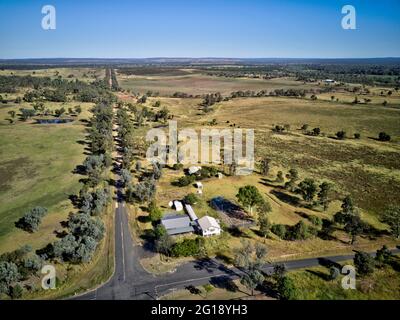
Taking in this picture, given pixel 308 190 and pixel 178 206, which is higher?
pixel 308 190

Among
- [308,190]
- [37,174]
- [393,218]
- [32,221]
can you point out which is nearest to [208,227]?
[308,190]

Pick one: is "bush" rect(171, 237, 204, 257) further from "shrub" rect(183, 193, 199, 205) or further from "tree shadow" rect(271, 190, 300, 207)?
"tree shadow" rect(271, 190, 300, 207)

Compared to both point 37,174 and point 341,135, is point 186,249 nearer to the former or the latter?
point 37,174

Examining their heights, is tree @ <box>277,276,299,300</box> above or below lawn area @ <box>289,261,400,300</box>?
above

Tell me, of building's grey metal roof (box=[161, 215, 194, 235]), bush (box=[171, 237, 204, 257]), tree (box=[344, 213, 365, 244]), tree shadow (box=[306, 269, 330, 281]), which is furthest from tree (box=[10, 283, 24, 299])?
tree (box=[344, 213, 365, 244])

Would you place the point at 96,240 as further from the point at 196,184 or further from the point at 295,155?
the point at 295,155

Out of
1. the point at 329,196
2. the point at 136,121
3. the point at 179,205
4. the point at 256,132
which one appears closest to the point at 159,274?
the point at 179,205

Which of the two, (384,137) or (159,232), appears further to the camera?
(384,137)
